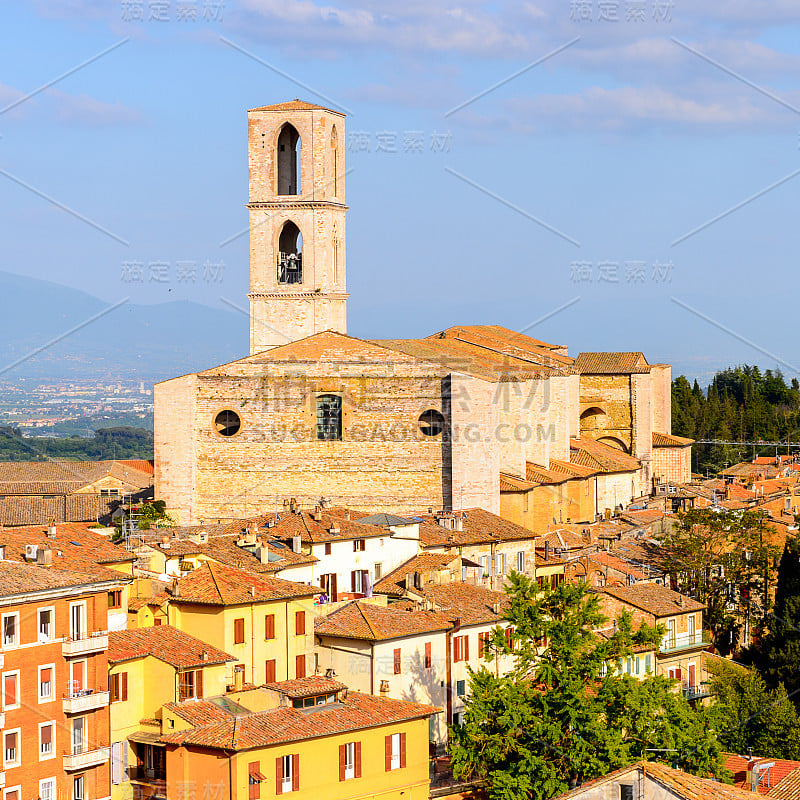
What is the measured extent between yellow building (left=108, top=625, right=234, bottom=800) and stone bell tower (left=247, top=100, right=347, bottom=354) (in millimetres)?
19498

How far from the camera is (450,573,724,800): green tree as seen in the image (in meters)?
20.9

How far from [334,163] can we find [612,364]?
1634 cm

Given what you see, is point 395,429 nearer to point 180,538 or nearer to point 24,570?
point 180,538

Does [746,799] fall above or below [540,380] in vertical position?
below

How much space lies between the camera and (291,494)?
38594mm

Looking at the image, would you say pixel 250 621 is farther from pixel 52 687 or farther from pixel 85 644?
pixel 52 687

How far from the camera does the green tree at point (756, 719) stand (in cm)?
2708

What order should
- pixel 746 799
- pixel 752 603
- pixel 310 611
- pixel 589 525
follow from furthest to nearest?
pixel 589 525
pixel 752 603
pixel 310 611
pixel 746 799

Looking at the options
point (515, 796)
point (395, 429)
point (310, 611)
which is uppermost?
point (395, 429)

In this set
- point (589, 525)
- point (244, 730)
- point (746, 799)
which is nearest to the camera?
point (746, 799)

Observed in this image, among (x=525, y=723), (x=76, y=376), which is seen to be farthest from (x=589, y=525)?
(x=76, y=376)

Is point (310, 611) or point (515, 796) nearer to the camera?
point (515, 796)

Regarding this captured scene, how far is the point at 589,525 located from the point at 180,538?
15929 mm

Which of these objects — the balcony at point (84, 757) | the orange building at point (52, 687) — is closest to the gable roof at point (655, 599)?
the orange building at point (52, 687)
